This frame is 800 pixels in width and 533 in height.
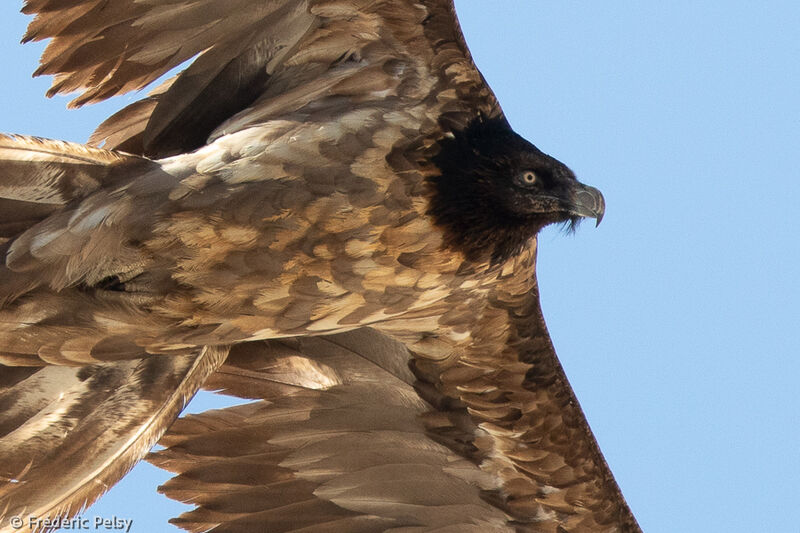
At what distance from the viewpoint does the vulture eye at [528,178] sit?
290 inches

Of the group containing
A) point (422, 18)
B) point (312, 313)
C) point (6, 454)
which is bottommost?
point (6, 454)

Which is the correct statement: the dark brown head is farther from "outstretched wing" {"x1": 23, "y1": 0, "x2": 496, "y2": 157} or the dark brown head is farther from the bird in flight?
"outstretched wing" {"x1": 23, "y1": 0, "x2": 496, "y2": 157}

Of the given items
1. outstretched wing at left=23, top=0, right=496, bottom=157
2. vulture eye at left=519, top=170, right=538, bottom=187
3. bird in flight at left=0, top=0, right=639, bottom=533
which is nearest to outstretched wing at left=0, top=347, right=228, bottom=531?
bird in flight at left=0, top=0, right=639, bottom=533

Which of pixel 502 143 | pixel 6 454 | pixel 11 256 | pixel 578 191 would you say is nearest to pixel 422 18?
pixel 502 143

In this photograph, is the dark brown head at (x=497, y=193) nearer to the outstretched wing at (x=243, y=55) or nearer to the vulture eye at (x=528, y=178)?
the vulture eye at (x=528, y=178)

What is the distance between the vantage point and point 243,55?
744 cm

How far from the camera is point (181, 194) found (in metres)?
6.90

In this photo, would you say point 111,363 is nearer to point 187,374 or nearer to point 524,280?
point 187,374

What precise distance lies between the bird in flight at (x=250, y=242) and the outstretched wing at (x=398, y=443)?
0.06 ft

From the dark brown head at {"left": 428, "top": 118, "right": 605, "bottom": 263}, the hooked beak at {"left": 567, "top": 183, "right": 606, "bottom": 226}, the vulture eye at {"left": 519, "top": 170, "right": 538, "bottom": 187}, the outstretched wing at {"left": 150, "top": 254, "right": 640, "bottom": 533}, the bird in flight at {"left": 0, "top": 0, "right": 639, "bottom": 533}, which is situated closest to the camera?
the bird in flight at {"left": 0, "top": 0, "right": 639, "bottom": 533}

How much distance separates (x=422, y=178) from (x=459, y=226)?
0.30m

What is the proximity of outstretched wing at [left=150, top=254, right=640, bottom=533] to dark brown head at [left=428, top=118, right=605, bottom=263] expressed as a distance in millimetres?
779

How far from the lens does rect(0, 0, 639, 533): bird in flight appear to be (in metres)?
6.93

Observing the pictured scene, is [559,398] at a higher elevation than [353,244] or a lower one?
lower
